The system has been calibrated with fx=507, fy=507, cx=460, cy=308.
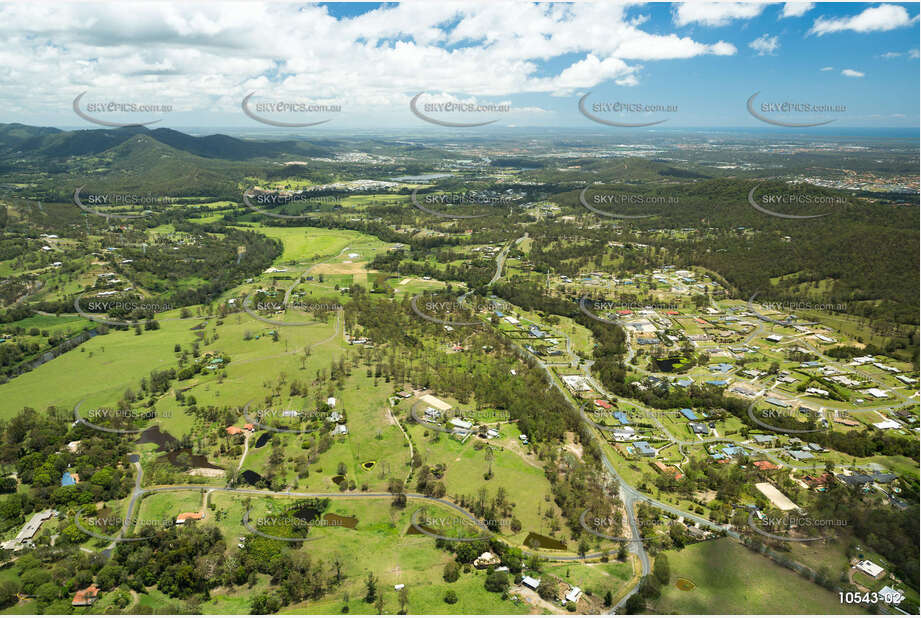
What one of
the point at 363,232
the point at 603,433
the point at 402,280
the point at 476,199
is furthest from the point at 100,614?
the point at 476,199

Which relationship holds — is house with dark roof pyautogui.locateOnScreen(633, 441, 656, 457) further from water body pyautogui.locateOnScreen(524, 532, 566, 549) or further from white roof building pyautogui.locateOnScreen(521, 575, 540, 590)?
white roof building pyautogui.locateOnScreen(521, 575, 540, 590)

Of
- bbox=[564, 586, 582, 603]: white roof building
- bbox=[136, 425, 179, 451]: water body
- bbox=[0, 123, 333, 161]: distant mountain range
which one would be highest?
bbox=[0, 123, 333, 161]: distant mountain range

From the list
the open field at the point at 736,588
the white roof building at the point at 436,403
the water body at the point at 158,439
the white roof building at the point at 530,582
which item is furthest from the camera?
the white roof building at the point at 436,403

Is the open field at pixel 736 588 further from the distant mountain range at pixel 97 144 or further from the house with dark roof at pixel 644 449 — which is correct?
the distant mountain range at pixel 97 144

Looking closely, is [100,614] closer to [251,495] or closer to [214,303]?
[251,495]

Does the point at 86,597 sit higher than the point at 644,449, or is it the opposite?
the point at 644,449

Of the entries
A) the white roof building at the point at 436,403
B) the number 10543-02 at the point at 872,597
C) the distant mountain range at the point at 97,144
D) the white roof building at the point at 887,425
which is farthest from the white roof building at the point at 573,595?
the distant mountain range at the point at 97,144

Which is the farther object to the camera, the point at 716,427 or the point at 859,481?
the point at 716,427

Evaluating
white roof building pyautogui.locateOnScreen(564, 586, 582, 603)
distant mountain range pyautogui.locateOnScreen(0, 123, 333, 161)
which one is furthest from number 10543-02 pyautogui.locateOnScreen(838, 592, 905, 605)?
distant mountain range pyautogui.locateOnScreen(0, 123, 333, 161)

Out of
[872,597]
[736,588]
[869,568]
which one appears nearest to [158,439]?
[736,588]

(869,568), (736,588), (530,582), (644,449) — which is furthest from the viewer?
(644,449)

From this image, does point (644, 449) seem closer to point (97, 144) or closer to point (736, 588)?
point (736, 588)
